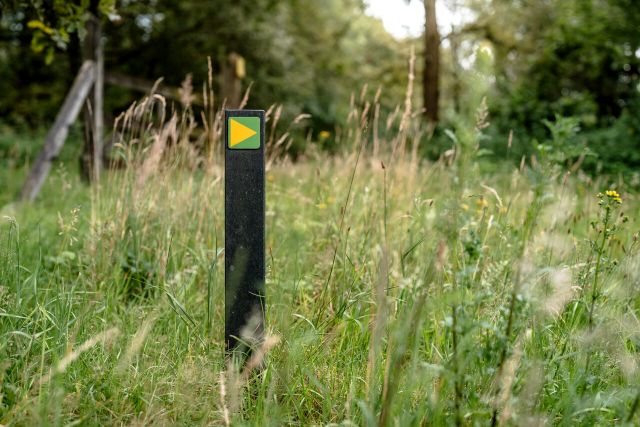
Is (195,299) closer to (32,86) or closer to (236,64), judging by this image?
(236,64)

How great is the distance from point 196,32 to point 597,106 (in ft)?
28.2

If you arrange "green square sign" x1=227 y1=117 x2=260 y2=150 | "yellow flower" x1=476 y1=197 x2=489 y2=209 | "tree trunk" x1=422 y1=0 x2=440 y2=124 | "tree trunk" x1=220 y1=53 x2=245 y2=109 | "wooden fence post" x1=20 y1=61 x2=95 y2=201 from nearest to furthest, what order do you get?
"green square sign" x1=227 y1=117 x2=260 y2=150 → "yellow flower" x1=476 y1=197 x2=489 y2=209 → "wooden fence post" x1=20 y1=61 x2=95 y2=201 → "tree trunk" x1=220 y1=53 x2=245 y2=109 → "tree trunk" x1=422 y1=0 x2=440 y2=124

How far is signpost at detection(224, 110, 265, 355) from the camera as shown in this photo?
6.50 ft

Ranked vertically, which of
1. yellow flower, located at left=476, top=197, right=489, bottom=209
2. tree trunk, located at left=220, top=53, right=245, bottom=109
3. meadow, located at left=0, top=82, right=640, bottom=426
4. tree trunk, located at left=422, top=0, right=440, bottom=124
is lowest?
meadow, located at left=0, top=82, right=640, bottom=426

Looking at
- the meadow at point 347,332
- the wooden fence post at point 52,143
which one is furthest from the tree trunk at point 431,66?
the meadow at point 347,332

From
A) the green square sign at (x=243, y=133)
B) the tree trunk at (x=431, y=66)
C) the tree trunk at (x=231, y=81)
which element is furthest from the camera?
the tree trunk at (x=431, y=66)

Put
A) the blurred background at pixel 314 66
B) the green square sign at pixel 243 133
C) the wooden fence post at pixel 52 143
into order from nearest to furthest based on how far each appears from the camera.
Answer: the green square sign at pixel 243 133
the wooden fence post at pixel 52 143
the blurred background at pixel 314 66

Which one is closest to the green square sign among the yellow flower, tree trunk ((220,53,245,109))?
the yellow flower

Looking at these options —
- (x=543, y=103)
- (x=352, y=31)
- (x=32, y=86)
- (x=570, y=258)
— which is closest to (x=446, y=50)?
(x=352, y=31)

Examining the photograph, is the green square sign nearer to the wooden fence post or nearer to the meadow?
the meadow

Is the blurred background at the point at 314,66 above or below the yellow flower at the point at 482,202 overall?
above

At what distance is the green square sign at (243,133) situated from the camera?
1.96m

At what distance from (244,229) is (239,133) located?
0.33m

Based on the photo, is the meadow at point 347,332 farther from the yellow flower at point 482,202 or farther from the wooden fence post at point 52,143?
the wooden fence post at point 52,143
